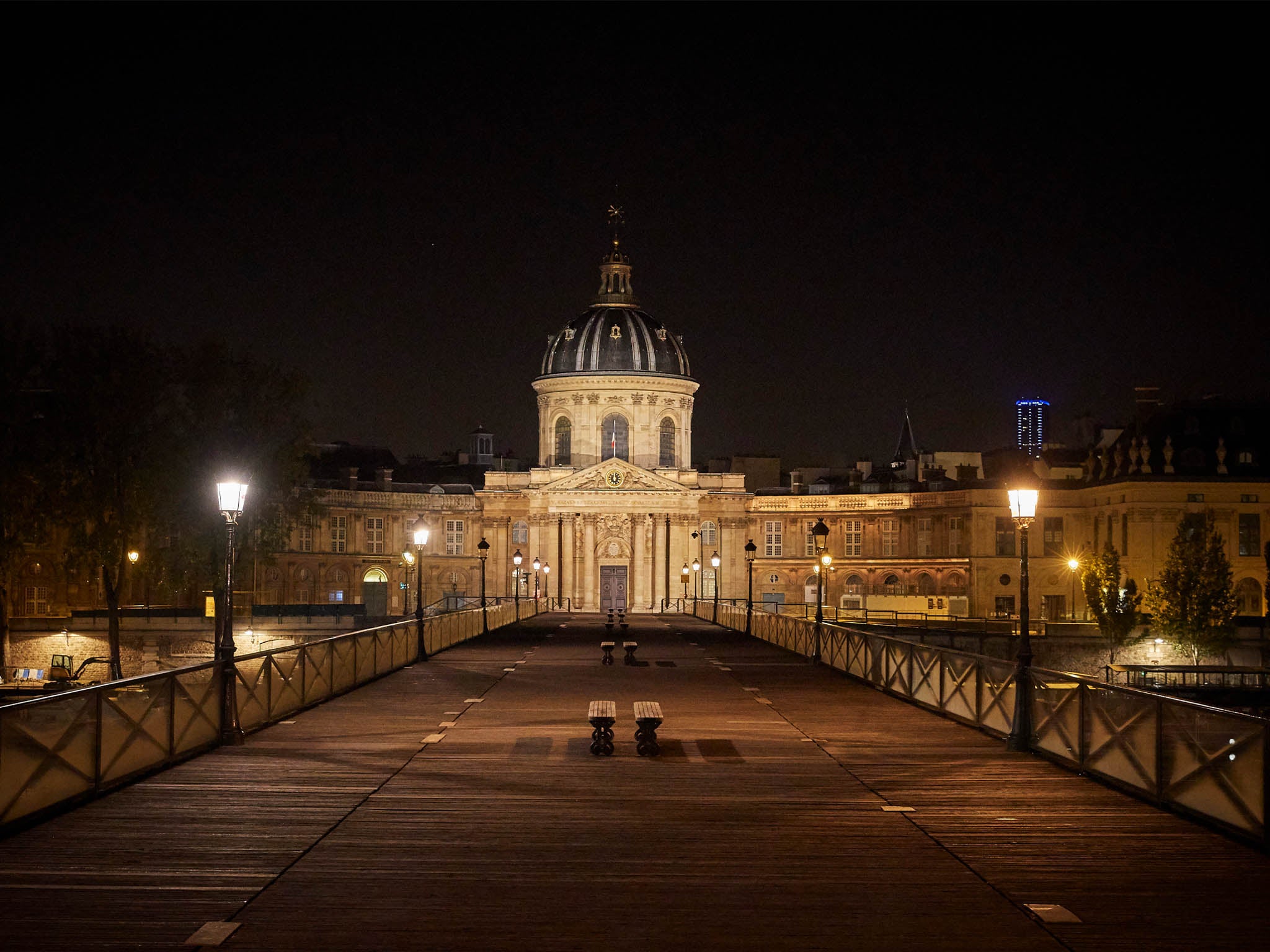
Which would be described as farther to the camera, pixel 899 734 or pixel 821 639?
pixel 821 639

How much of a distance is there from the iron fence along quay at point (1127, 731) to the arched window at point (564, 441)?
91.4m

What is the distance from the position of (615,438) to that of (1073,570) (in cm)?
3336

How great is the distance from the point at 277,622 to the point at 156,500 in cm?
1838

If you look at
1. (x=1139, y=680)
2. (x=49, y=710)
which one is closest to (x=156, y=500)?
(x=1139, y=680)

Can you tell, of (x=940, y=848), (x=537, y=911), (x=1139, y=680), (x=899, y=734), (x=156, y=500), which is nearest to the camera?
(x=537, y=911)

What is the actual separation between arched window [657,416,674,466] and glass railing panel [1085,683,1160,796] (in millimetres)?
101628

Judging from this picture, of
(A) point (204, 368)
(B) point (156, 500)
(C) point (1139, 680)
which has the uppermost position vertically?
(A) point (204, 368)

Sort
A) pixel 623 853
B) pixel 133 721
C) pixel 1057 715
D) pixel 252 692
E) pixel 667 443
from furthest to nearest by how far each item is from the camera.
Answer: pixel 667 443 → pixel 252 692 → pixel 1057 715 → pixel 133 721 → pixel 623 853

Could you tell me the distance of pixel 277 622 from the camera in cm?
7619

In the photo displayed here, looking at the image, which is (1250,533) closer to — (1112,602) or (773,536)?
(1112,602)

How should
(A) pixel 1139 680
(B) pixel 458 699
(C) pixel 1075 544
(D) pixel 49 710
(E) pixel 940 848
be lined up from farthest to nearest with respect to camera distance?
(C) pixel 1075 544 < (A) pixel 1139 680 < (B) pixel 458 699 < (D) pixel 49 710 < (E) pixel 940 848

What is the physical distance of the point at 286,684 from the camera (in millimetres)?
23953

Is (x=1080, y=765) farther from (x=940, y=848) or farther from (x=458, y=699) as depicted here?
(x=458, y=699)

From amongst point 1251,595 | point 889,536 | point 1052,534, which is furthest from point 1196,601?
point 889,536
